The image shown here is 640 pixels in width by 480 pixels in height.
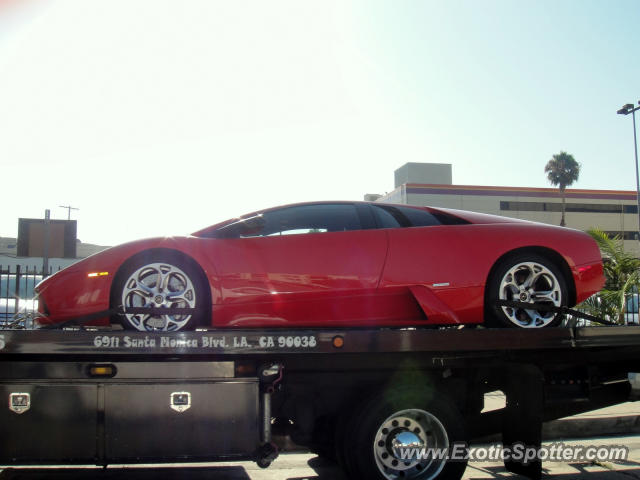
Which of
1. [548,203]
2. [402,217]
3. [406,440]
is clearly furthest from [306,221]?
[548,203]

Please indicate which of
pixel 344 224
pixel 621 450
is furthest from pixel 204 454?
pixel 621 450

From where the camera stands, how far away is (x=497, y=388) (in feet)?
14.7

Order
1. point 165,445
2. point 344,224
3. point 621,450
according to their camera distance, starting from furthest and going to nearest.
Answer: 1. point 621,450
2. point 344,224
3. point 165,445

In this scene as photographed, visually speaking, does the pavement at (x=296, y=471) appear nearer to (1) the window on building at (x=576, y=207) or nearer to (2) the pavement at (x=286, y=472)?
(2) the pavement at (x=286, y=472)

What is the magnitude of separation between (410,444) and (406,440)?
0.04m

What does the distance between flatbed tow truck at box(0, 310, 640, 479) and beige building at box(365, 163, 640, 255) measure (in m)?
38.9

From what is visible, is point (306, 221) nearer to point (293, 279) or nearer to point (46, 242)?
point (293, 279)

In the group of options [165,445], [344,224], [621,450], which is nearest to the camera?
[165,445]

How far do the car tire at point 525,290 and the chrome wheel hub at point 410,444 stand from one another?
91cm

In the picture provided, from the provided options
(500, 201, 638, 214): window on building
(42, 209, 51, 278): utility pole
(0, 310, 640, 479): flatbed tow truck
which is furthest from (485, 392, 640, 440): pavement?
(500, 201, 638, 214): window on building

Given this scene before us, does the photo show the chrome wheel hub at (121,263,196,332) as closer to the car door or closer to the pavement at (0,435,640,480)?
the car door

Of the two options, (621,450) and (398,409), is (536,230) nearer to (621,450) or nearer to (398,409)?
(398,409)

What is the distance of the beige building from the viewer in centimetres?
4378

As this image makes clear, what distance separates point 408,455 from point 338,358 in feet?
2.67
